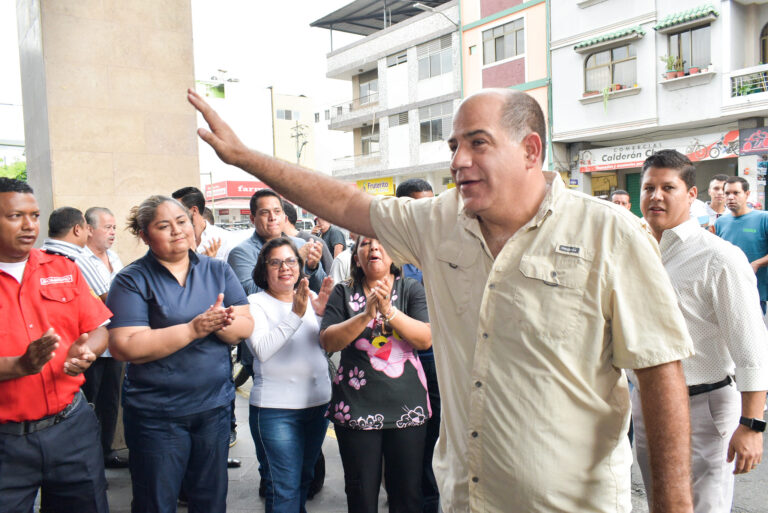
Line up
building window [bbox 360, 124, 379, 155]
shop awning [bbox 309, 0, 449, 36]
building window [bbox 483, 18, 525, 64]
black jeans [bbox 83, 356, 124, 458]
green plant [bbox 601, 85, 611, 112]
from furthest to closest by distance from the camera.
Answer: building window [bbox 360, 124, 379, 155] < shop awning [bbox 309, 0, 449, 36] < building window [bbox 483, 18, 525, 64] < green plant [bbox 601, 85, 611, 112] < black jeans [bbox 83, 356, 124, 458]

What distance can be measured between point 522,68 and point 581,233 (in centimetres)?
2097

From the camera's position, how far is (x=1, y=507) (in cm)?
240

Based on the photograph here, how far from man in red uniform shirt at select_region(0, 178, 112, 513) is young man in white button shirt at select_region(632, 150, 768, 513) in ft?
8.95

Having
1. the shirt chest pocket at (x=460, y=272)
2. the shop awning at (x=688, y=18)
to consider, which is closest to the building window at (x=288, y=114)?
the shop awning at (x=688, y=18)

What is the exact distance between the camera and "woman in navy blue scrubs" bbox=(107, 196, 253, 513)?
8.93 ft

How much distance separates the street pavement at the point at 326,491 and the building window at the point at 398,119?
2407cm

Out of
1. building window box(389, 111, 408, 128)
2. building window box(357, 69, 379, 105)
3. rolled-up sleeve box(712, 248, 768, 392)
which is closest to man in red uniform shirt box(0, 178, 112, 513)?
rolled-up sleeve box(712, 248, 768, 392)

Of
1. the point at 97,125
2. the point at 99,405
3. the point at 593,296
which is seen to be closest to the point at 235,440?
the point at 99,405

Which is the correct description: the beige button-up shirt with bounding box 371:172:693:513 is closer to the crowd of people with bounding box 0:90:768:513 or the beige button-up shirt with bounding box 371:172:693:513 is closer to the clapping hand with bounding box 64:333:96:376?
the crowd of people with bounding box 0:90:768:513

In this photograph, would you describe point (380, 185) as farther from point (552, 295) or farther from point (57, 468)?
point (552, 295)

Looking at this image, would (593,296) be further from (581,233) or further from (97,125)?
(97,125)

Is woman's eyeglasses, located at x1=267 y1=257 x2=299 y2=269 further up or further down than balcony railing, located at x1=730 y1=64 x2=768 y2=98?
further down

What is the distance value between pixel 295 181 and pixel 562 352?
1.00 metres

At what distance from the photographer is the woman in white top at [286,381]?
3.06 metres
